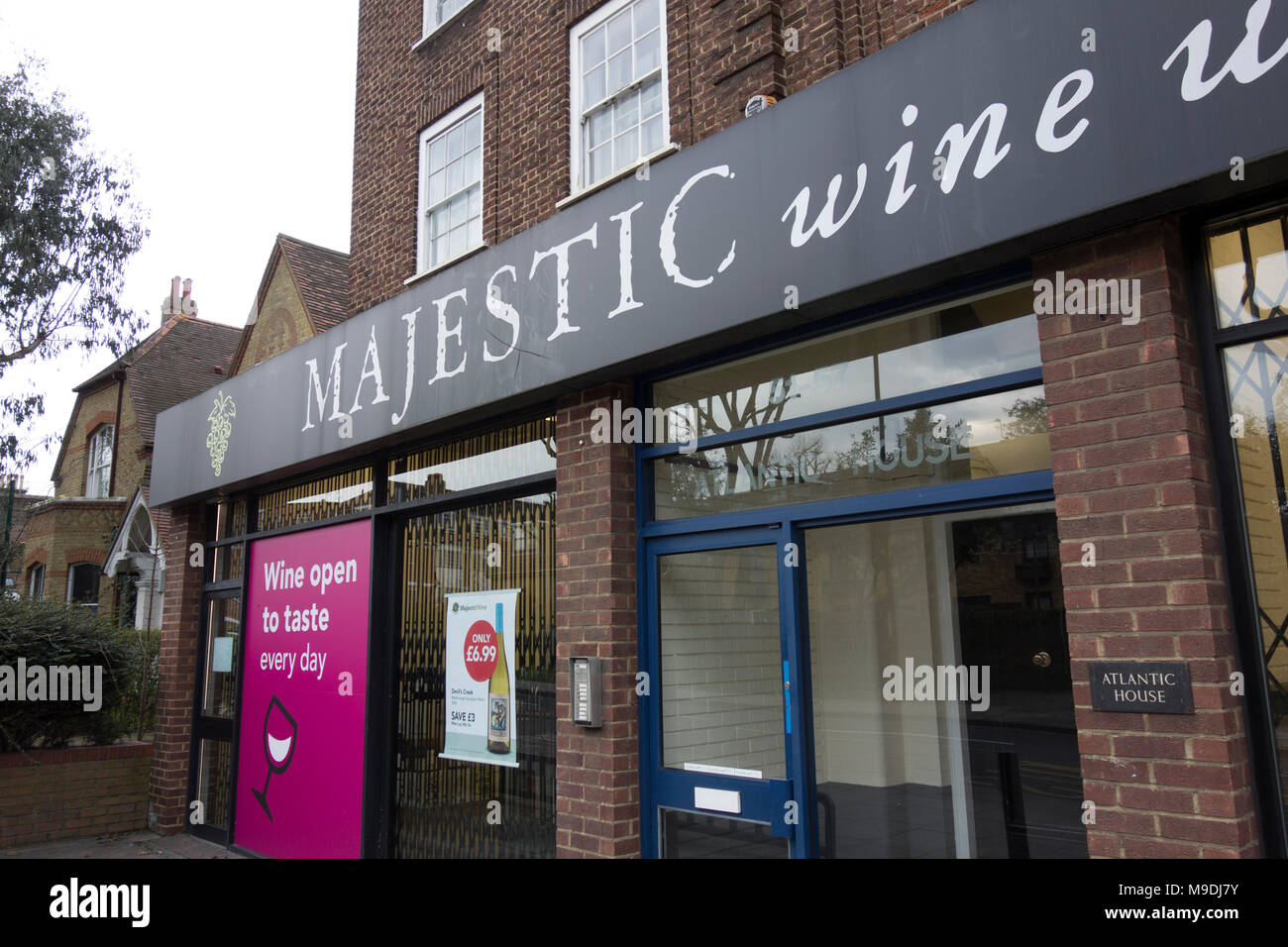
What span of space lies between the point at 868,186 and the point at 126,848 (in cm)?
899

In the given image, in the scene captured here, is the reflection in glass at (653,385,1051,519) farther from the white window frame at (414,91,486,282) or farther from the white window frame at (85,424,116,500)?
the white window frame at (85,424,116,500)

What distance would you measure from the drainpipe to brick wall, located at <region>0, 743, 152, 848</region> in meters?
16.8

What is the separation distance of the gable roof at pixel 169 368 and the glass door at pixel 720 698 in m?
21.0

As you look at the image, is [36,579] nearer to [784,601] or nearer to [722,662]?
[722,662]

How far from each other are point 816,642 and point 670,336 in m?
1.84

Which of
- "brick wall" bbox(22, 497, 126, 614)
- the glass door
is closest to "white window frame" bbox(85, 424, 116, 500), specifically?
"brick wall" bbox(22, 497, 126, 614)

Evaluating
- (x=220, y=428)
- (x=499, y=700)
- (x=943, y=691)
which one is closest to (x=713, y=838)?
(x=943, y=691)

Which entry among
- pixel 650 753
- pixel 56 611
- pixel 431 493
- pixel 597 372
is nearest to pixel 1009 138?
pixel 597 372

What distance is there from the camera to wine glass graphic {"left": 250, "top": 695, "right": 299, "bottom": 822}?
8352 millimetres

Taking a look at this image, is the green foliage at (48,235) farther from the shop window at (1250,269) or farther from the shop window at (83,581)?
the shop window at (1250,269)

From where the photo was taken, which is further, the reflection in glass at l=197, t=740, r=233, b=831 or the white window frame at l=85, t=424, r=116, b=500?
the white window frame at l=85, t=424, r=116, b=500

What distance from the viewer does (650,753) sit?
5.42 m

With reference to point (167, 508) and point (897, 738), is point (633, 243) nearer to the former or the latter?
point (897, 738)

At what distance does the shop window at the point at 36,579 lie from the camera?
24.7m
